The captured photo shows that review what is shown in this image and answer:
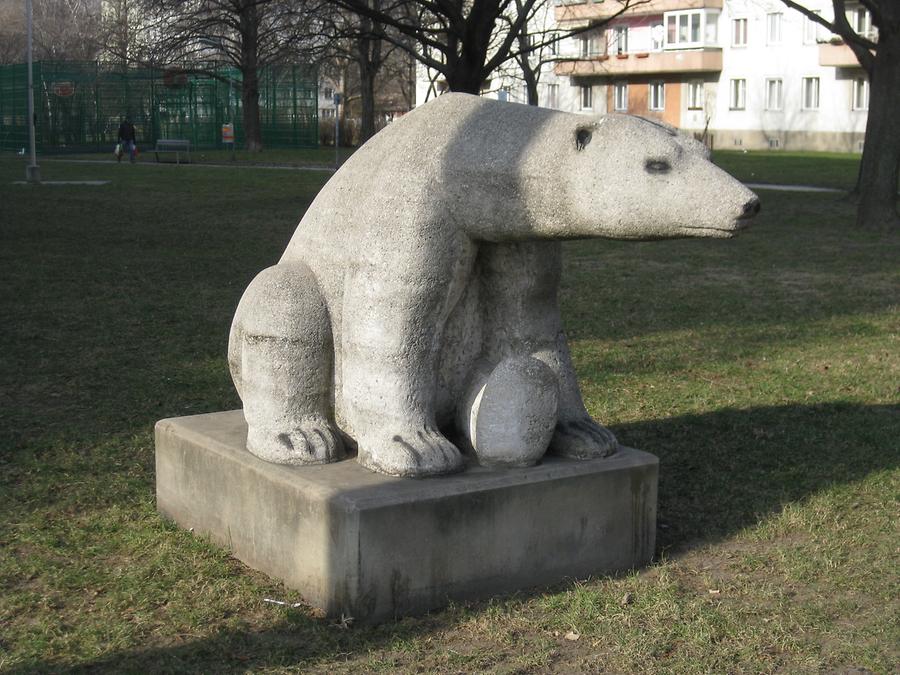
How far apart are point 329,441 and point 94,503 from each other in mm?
1507

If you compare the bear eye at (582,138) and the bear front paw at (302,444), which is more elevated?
the bear eye at (582,138)

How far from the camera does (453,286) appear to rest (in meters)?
4.14

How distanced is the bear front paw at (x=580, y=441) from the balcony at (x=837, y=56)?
42647 mm

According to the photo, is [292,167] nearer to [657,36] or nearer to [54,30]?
[657,36]

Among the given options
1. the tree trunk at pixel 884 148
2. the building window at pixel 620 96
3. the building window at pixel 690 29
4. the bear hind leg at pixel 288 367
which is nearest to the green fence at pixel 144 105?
the building window at pixel 620 96

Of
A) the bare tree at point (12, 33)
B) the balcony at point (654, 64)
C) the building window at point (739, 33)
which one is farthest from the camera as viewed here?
the bare tree at point (12, 33)

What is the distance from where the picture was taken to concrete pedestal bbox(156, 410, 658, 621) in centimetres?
395

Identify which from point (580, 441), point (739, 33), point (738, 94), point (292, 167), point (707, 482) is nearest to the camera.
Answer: point (580, 441)

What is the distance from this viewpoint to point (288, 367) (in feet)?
14.1

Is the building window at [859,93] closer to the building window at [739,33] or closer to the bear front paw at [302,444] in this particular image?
the building window at [739,33]

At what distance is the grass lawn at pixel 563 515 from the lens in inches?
150

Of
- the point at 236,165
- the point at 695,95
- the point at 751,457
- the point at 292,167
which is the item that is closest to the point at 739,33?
the point at 695,95

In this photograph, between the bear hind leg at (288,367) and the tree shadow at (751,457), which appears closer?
the bear hind leg at (288,367)

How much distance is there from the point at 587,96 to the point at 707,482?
170 ft
